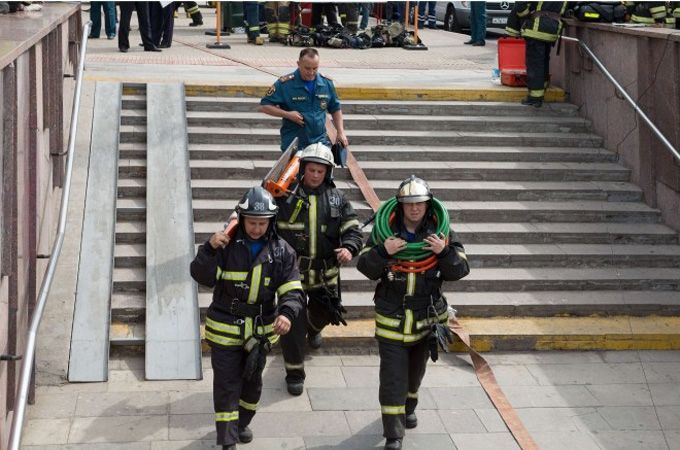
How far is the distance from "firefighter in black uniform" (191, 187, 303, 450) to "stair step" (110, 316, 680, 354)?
6.71 ft

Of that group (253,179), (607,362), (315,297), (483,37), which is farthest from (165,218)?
(483,37)

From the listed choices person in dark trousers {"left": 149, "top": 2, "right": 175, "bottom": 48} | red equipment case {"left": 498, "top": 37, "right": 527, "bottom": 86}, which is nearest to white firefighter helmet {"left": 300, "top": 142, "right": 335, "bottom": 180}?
red equipment case {"left": 498, "top": 37, "right": 527, "bottom": 86}

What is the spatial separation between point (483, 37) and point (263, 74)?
7.75 metres

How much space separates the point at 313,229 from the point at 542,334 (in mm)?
2490

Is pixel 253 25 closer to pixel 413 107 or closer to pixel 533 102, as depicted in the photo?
pixel 413 107

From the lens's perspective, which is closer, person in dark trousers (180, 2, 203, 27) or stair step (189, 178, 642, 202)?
stair step (189, 178, 642, 202)

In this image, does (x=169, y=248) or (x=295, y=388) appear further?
(x=169, y=248)

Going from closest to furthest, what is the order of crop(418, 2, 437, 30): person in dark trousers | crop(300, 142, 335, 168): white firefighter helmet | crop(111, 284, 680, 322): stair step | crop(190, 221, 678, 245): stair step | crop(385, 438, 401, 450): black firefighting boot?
crop(385, 438, 401, 450): black firefighting boot
crop(300, 142, 335, 168): white firefighter helmet
crop(111, 284, 680, 322): stair step
crop(190, 221, 678, 245): stair step
crop(418, 2, 437, 30): person in dark trousers

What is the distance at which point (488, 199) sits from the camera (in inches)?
482

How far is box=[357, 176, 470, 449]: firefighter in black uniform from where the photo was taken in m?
7.83

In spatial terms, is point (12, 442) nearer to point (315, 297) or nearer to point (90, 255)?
point (315, 297)

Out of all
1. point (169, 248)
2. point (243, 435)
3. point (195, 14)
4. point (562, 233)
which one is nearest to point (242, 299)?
point (243, 435)

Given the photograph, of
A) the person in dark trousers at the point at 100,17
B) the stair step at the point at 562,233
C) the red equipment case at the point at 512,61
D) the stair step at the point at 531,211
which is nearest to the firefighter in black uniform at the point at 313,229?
the stair step at the point at 562,233

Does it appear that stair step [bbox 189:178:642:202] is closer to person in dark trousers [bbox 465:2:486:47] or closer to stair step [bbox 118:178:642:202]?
stair step [bbox 118:178:642:202]
